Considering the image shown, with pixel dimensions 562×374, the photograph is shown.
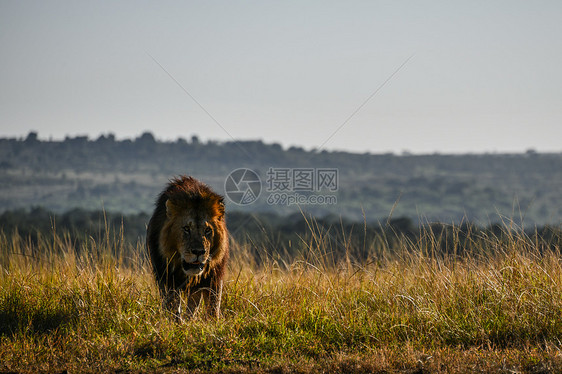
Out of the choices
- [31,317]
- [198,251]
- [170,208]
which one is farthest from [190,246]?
[31,317]

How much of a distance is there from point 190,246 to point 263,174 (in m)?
143

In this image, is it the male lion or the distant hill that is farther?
the distant hill

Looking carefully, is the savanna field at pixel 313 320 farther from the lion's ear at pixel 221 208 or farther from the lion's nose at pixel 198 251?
the lion's ear at pixel 221 208

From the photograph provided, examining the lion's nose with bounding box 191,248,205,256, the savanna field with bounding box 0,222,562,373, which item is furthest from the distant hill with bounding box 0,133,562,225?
the lion's nose with bounding box 191,248,205,256

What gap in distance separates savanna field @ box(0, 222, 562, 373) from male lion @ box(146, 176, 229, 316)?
10.5 inches

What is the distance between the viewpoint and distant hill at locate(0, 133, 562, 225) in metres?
122

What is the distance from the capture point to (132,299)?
6.96m

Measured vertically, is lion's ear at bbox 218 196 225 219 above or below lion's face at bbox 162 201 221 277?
above

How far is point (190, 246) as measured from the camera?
6.34m

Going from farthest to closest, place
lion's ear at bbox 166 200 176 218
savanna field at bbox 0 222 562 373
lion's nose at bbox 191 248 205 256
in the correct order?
lion's ear at bbox 166 200 176 218, lion's nose at bbox 191 248 205 256, savanna field at bbox 0 222 562 373

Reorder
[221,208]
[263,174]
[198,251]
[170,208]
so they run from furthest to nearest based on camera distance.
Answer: [263,174]
[221,208]
[170,208]
[198,251]

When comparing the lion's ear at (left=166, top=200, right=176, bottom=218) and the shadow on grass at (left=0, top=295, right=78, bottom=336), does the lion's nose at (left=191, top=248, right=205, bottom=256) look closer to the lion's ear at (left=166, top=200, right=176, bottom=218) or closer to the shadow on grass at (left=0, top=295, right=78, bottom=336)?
the lion's ear at (left=166, top=200, right=176, bottom=218)

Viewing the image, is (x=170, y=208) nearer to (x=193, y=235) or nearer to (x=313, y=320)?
(x=193, y=235)

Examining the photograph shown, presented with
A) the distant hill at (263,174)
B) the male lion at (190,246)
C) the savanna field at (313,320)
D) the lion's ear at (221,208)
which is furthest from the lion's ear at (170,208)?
the distant hill at (263,174)
